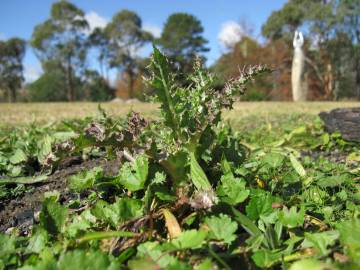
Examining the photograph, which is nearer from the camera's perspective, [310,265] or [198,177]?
[310,265]

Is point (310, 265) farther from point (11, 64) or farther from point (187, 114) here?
point (11, 64)

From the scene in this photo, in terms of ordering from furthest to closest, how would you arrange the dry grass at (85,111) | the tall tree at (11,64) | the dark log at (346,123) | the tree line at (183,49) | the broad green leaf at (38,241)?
the tall tree at (11,64)
the tree line at (183,49)
the dry grass at (85,111)
the dark log at (346,123)
the broad green leaf at (38,241)

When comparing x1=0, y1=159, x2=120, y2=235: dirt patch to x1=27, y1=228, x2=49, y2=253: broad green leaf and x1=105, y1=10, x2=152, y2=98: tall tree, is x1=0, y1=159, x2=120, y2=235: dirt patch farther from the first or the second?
x1=105, y1=10, x2=152, y2=98: tall tree

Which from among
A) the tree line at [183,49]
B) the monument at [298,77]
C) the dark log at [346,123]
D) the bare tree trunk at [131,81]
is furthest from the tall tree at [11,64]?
the dark log at [346,123]

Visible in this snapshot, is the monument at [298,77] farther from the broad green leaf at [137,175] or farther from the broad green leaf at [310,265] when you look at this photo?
the broad green leaf at [310,265]

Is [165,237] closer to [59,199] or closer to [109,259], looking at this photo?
[109,259]

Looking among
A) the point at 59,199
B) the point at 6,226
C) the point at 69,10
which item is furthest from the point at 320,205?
the point at 69,10

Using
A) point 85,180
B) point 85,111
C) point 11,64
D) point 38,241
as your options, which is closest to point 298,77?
point 85,111

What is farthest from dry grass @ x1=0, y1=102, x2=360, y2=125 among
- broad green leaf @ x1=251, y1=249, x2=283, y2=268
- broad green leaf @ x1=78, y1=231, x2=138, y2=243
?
broad green leaf @ x1=251, y1=249, x2=283, y2=268
